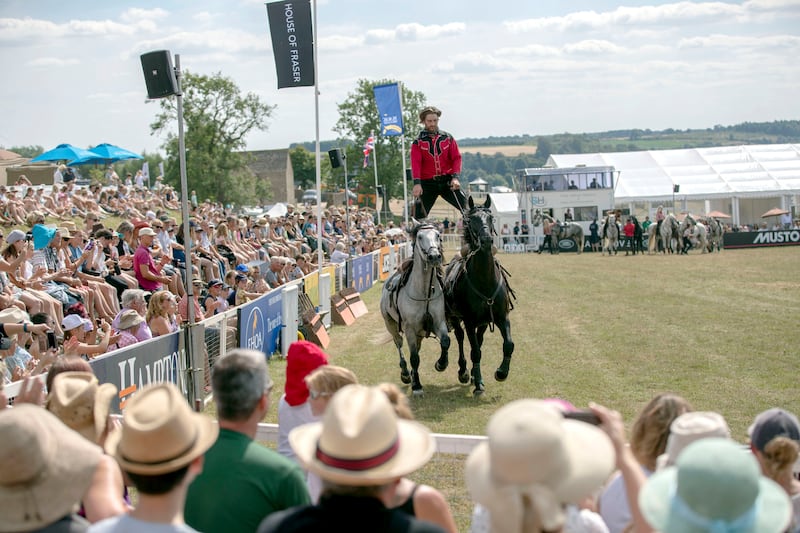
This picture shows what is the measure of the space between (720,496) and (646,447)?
4.49 ft

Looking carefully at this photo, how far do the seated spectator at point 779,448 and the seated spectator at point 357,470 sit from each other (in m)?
1.62

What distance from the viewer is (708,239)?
41125mm

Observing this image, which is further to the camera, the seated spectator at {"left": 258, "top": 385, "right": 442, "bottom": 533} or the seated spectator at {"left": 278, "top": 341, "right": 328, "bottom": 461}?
the seated spectator at {"left": 278, "top": 341, "right": 328, "bottom": 461}

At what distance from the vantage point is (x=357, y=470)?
2.82m

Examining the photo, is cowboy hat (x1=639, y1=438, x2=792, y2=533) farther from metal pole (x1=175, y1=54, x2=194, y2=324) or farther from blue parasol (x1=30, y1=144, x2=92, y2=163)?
blue parasol (x1=30, y1=144, x2=92, y2=163)

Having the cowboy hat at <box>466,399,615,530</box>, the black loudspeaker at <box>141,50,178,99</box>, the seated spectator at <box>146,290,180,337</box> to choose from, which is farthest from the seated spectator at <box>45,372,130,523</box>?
the black loudspeaker at <box>141,50,178,99</box>

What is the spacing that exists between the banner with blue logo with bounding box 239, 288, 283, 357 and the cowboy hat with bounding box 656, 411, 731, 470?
9336 millimetres

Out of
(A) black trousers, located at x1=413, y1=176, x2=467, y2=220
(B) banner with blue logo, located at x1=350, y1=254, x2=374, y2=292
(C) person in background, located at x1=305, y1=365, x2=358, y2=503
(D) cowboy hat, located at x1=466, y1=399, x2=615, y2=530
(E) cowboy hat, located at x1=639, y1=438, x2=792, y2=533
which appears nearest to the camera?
(E) cowboy hat, located at x1=639, y1=438, x2=792, y2=533

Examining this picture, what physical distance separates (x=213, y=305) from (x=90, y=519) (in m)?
9.99

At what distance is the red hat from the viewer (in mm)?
4926

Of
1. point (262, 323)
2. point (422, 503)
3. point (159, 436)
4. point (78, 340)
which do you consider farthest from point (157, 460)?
point (262, 323)

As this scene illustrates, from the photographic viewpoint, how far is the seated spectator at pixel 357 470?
2.79 meters

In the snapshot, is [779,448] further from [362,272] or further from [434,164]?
[362,272]

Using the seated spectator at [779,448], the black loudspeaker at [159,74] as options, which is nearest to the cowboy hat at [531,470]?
the seated spectator at [779,448]
